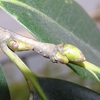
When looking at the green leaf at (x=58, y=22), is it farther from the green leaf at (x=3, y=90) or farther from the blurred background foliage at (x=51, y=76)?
the blurred background foliage at (x=51, y=76)

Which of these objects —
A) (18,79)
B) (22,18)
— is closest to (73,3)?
(22,18)

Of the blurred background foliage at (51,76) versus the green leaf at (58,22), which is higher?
the green leaf at (58,22)

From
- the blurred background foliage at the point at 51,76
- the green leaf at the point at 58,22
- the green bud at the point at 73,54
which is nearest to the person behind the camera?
the green bud at the point at 73,54

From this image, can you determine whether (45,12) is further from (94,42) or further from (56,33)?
(94,42)

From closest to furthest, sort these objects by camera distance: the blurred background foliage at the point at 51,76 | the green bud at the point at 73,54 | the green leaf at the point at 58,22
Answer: the green bud at the point at 73,54 → the green leaf at the point at 58,22 → the blurred background foliage at the point at 51,76

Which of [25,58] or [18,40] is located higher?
[18,40]

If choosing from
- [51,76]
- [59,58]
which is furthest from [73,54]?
[51,76]

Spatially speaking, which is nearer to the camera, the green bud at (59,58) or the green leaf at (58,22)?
the green bud at (59,58)

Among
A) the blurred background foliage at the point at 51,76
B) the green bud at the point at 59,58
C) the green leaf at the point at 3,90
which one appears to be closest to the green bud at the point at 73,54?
the green bud at the point at 59,58

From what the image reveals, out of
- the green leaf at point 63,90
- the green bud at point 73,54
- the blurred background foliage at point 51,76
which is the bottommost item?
the blurred background foliage at point 51,76
